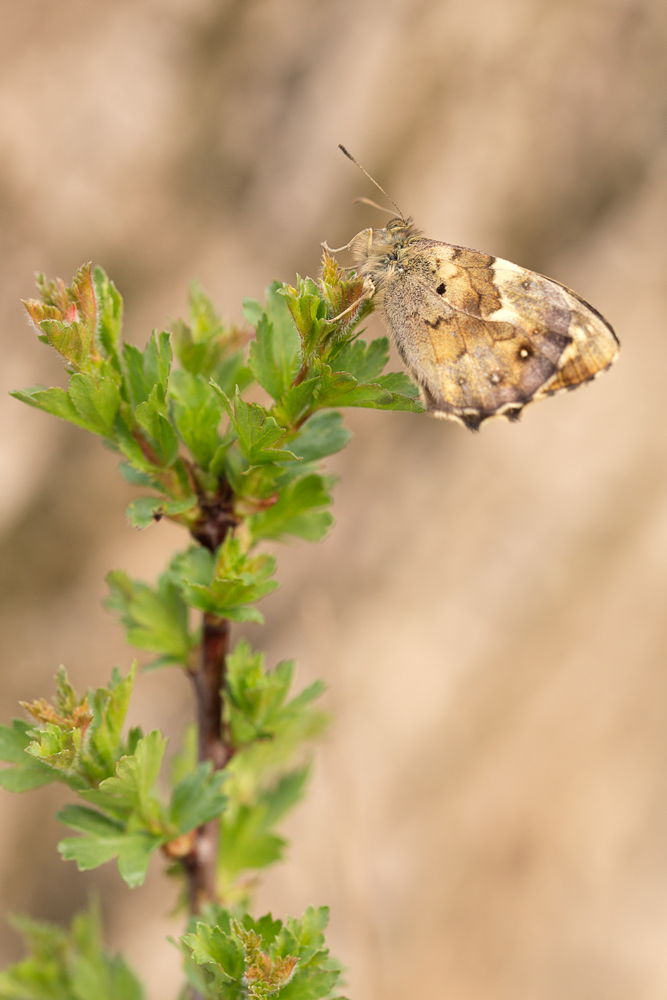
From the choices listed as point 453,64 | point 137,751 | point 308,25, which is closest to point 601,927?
point 137,751

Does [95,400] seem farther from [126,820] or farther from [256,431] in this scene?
[126,820]

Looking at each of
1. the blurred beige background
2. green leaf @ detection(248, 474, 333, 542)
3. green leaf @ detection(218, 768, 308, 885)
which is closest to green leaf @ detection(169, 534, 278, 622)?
green leaf @ detection(248, 474, 333, 542)

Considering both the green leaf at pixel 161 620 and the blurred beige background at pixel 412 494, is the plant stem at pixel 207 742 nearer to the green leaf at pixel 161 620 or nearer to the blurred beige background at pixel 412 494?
the green leaf at pixel 161 620

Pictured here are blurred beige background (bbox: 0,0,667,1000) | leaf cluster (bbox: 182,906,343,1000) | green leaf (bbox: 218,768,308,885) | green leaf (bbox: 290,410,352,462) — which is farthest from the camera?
blurred beige background (bbox: 0,0,667,1000)

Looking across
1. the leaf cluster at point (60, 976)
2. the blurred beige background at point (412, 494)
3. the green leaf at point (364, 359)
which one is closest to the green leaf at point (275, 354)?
the green leaf at point (364, 359)

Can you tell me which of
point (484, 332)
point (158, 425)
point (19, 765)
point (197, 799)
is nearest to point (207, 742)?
point (197, 799)

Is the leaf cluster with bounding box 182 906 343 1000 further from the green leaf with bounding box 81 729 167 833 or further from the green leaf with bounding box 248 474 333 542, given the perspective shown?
the green leaf with bounding box 248 474 333 542

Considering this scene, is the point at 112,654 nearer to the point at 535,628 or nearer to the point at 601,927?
the point at 535,628

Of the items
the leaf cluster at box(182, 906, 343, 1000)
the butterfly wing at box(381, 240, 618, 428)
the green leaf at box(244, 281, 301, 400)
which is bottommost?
the leaf cluster at box(182, 906, 343, 1000)

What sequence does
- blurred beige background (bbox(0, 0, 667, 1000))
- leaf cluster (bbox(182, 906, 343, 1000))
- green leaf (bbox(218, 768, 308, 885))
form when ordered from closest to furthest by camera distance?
leaf cluster (bbox(182, 906, 343, 1000))
green leaf (bbox(218, 768, 308, 885))
blurred beige background (bbox(0, 0, 667, 1000))
